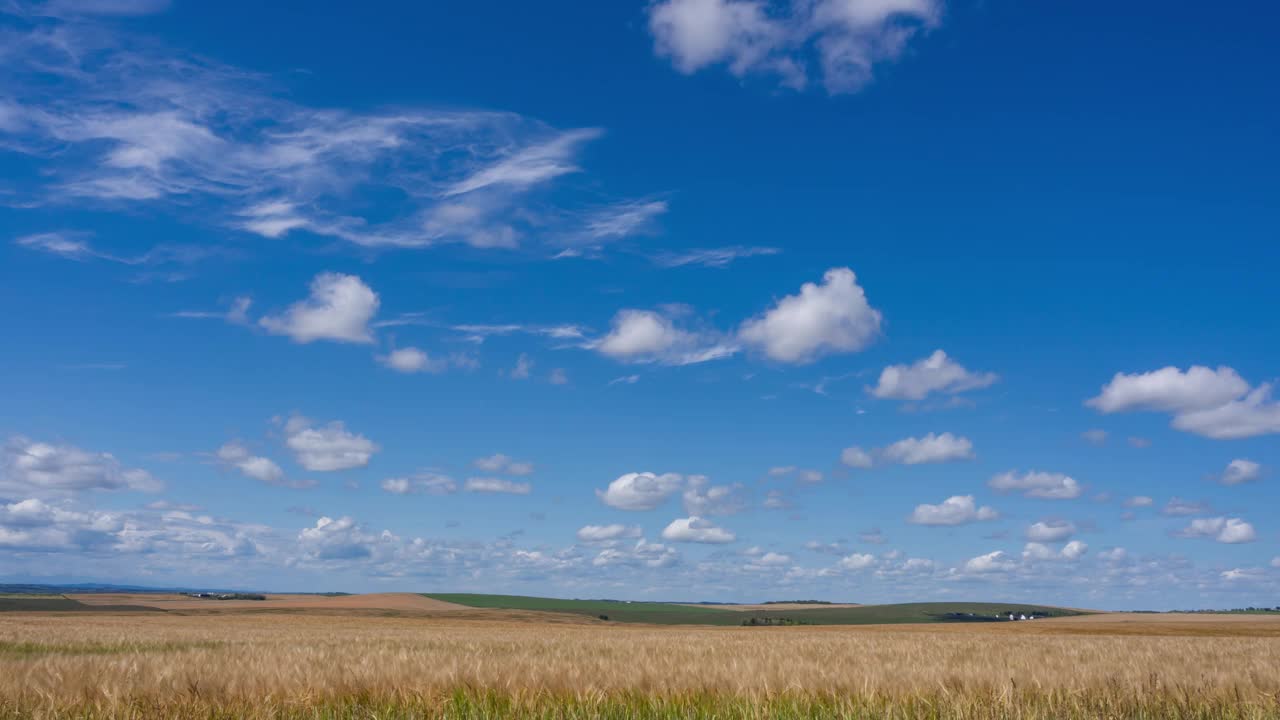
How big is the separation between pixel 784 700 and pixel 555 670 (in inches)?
97.1

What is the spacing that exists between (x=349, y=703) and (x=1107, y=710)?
647 cm

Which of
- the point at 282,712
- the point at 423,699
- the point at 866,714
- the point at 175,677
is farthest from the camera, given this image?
the point at 175,677

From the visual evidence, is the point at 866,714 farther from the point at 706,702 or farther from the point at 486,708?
the point at 486,708

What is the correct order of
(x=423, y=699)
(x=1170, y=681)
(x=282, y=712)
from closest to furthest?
(x=282, y=712) < (x=423, y=699) < (x=1170, y=681)

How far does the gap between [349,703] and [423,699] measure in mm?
727

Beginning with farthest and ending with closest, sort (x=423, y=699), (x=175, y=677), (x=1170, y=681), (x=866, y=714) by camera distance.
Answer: (x=1170, y=681)
(x=175, y=677)
(x=423, y=699)
(x=866, y=714)

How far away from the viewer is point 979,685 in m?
8.00

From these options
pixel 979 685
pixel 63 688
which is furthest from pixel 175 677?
pixel 979 685

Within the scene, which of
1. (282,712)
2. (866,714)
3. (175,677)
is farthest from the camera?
(175,677)

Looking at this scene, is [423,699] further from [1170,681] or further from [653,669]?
[1170,681]

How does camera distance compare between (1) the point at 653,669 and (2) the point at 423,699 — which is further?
(1) the point at 653,669

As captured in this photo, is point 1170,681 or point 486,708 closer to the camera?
point 486,708

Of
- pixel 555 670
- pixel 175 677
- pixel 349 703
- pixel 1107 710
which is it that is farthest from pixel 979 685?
pixel 175 677

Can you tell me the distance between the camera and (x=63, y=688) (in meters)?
7.36
